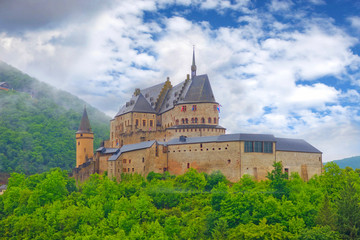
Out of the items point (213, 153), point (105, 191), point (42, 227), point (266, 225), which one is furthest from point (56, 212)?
point (266, 225)

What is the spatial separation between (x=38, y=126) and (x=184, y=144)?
245ft

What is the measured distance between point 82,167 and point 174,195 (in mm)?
20281

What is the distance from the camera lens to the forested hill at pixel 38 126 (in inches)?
4523

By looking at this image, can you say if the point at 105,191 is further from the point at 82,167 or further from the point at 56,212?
the point at 82,167

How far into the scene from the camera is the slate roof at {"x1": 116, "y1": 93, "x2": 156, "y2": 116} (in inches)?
3071

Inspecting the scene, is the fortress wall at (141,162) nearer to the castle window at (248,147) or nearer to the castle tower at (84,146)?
the castle window at (248,147)

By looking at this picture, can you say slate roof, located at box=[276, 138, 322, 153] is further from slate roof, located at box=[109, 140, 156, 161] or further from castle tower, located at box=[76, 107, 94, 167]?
castle tower, located at box=[76, 107, 94, 167]

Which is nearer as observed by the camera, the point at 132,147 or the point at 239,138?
the point at 239,138

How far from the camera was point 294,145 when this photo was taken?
63812 millimetres

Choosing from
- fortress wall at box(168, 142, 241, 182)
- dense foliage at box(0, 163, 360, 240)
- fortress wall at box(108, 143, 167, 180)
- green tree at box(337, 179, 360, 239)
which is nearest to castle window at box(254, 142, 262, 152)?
fortress wall at box(168, 142, 241, 182)

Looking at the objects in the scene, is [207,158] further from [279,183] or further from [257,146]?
[279,183]

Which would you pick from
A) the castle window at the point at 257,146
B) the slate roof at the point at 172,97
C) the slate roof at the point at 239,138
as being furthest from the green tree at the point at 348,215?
the slate roof at the point at 172,97

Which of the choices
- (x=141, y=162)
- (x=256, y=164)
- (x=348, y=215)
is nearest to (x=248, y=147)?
(x=256, y=164)

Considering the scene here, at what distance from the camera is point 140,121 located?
254ft
